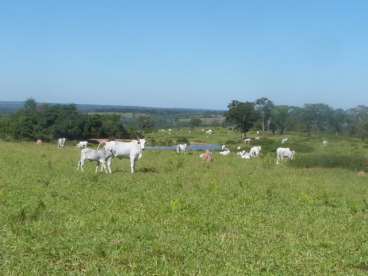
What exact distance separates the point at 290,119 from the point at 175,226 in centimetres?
10360

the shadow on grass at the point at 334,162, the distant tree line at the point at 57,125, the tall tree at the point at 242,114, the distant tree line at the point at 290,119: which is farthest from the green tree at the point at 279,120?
the shadow on grass at the point at 334,162

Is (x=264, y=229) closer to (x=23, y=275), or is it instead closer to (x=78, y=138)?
(x=23, y=275)

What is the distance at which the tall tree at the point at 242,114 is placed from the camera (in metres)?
83.3

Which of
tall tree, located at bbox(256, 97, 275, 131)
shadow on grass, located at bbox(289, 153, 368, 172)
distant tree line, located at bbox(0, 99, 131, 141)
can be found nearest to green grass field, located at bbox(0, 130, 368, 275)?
shadow on grass, located at bbox(289, 153, 368, 172)

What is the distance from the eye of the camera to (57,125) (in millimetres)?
62781

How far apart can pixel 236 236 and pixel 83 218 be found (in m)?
3.09

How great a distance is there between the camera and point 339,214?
14.2 meters

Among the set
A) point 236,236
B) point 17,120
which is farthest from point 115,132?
point 236,236

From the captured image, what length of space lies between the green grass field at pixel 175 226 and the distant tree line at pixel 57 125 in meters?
42.6

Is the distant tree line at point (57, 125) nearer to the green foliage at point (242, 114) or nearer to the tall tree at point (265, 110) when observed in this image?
the green foliage at point (242, 114)

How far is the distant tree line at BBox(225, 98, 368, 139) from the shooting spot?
8438cm

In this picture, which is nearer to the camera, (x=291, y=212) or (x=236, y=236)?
(x=236, y=236)

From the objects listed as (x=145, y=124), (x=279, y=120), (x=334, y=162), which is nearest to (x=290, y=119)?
(x=279, y=120)

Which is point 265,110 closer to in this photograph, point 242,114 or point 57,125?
point 242,114
